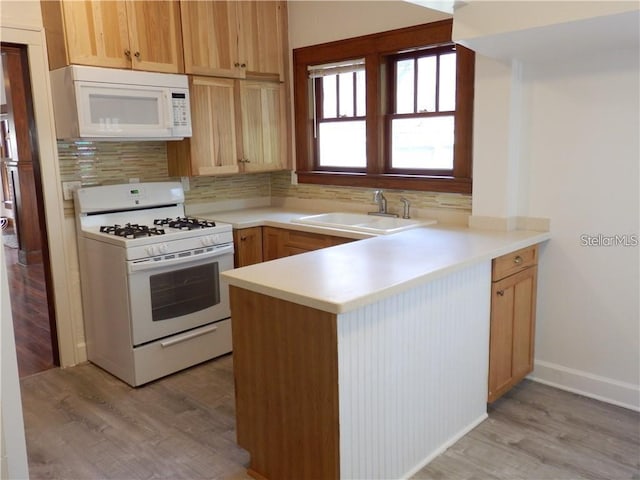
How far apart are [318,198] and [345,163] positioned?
348 mm

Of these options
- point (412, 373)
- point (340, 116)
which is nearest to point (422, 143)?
point (340, 116)

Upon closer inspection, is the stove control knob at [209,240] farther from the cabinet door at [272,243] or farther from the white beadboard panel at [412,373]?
the white beadboard panel at [412,373]

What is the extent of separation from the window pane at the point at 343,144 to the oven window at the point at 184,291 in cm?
133

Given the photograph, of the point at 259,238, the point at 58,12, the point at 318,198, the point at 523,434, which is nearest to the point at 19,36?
the point at 58,12

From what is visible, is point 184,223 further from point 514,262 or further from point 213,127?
point 514,262

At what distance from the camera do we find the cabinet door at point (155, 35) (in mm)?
3195

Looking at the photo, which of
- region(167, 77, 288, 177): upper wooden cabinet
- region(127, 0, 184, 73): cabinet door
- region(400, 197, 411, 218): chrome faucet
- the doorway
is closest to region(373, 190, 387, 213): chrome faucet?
region(400, 197, 411, 218): chrome faucet

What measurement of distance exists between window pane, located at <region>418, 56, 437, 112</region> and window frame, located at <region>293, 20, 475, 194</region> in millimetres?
151

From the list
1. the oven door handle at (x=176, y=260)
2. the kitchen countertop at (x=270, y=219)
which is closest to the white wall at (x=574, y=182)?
the kitchen countertop at (x=270, y=219)

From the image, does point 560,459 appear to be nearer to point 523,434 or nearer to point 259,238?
point 523,434

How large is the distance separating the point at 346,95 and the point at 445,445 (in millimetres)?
2591

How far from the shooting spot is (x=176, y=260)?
314cm

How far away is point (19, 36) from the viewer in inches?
116

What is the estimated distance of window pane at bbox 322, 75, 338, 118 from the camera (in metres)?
4.06
